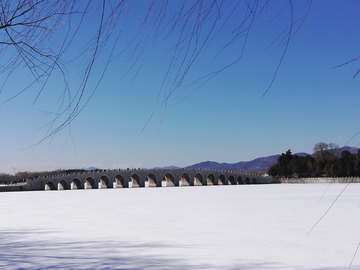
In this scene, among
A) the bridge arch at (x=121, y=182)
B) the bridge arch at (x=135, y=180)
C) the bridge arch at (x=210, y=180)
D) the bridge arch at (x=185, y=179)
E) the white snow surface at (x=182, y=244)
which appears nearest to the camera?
the white snow surface at (x=182, y=244)

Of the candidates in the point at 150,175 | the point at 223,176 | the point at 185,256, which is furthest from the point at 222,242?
the point at 223,176

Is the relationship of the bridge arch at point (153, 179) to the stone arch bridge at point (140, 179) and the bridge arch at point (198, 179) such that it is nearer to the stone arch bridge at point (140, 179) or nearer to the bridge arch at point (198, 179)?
the stone arch bridge at point (140, 179)

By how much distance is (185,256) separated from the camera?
26.2ft

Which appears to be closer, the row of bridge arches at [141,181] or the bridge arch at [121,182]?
the row of bridge arches at [141,181]

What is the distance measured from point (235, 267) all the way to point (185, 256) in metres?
1.35

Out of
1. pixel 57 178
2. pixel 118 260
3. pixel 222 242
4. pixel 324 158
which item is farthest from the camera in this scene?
pixel 324 158

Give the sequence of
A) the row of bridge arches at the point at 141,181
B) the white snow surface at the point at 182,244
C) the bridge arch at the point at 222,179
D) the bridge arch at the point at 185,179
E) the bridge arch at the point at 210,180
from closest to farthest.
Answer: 1. the white snow surface at the point at 182,244
2. the row of bridge arches at the point at 141,181
3. the bridge arch at the point at 185,179
4. the bridge arch at the point at 210,180
5. the bridge arch at the point at 222,179

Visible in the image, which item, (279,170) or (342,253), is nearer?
(342,253)

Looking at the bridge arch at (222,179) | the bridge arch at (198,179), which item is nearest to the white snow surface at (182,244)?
the bridge arch at (198,179)

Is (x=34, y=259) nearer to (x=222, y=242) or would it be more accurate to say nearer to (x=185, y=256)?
(x=185, y=256)

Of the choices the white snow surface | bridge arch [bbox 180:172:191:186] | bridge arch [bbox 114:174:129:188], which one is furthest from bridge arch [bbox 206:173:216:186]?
the white snow surface

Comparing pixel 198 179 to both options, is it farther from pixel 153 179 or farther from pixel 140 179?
pixel 140 179

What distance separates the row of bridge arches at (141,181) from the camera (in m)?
62.5

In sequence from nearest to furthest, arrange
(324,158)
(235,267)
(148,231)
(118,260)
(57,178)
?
(235,267) < (118,260) < (148,231) < (57,178) < (324,158)
